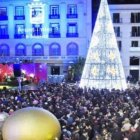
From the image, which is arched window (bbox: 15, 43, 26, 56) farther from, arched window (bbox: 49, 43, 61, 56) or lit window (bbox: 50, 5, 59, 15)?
lit window (bbox: 50, 5, 59, 15)

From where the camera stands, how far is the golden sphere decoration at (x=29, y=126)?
1728 centimetres

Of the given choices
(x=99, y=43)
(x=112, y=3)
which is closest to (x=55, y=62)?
(x=112, y=3)

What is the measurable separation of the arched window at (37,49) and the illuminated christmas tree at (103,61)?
28.4m

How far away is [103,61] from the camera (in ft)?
152

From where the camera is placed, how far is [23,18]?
74.6 metres

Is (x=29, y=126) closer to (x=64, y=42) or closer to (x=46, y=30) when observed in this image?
(x=46, y=30)

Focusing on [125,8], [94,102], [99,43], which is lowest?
[94,102]

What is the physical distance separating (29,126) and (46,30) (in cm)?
5753

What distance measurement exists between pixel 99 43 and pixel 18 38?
29868 millimetres

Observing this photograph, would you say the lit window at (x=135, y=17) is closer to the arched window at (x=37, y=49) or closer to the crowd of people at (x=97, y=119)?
the arched window at (x=37, y=49)

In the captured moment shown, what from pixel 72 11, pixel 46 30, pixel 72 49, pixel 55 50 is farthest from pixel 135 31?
pixel 46 30

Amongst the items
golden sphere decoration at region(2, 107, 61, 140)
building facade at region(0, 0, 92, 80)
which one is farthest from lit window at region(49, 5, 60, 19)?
golden sphere decoration at region(2, 107, 61, 140)

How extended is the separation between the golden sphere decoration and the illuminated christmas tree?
2852 cm

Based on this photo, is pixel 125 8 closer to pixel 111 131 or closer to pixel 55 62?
pixel 55 62
